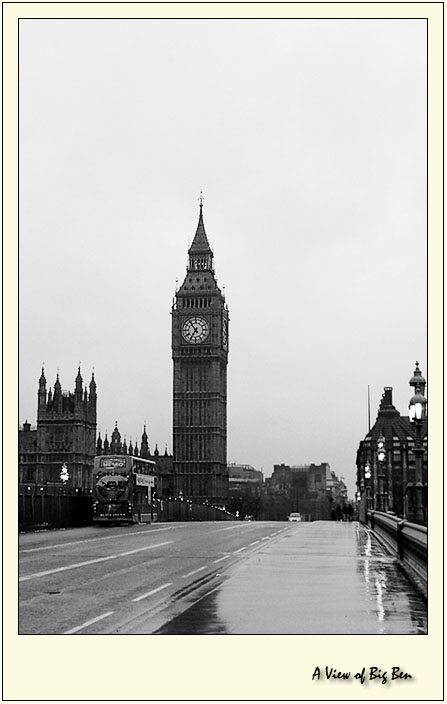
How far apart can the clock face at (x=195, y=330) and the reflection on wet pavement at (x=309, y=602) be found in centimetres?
15120

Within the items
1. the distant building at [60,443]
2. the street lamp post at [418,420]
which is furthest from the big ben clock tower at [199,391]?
the street lamp post at [418,420]

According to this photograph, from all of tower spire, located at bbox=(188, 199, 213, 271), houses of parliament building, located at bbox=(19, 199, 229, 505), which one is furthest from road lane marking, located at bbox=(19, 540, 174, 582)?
tower spire, located at bbox=(188, 199, 213, 271)

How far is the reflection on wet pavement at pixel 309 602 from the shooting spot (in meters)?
12.8

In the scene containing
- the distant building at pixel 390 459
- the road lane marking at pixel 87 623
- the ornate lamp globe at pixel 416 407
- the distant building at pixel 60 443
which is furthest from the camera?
the distant building at pixel 60 443

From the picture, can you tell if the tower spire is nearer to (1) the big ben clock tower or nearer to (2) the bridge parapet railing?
(1) the big ben clock tower

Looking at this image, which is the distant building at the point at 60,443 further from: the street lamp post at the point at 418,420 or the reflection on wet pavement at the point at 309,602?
the street lamp post at the point at 418,420

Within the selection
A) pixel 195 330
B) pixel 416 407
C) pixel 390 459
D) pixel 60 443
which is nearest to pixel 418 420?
pixel 416 407

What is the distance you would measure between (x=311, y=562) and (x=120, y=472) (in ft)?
96.5

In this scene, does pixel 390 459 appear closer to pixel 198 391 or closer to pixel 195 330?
pixel 198 391

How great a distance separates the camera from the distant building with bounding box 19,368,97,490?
149625 mm

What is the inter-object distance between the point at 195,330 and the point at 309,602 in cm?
16219

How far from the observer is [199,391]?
17662 cm
